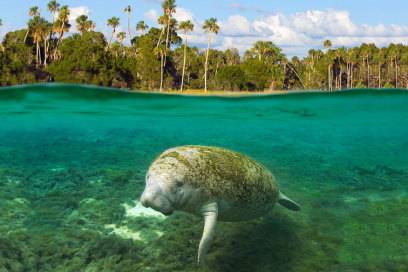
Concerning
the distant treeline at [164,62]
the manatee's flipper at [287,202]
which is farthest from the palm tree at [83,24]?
the manatee's flipper at [287,202]

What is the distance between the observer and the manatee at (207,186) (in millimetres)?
4227

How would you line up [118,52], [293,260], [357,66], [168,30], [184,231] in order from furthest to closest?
[357,66]
[118,52]
[168,30]
[184,231]
[293,260]

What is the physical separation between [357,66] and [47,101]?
3661 inches

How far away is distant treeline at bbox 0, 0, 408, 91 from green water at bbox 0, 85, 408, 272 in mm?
10285

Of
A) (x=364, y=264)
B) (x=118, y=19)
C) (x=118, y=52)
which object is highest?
(x=118, y=19)

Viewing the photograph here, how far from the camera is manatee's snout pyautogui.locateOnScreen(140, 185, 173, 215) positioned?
13.4 ft

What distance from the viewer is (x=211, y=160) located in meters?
4.83

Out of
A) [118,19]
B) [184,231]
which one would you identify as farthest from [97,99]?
[118,19]

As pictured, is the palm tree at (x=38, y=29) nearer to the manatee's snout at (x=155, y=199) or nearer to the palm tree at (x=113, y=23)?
the palm tree at (x=113, y=23)

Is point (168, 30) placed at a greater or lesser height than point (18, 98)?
greater

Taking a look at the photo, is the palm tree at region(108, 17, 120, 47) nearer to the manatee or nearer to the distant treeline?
the distant treeline

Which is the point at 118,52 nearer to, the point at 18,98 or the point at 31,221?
the point at 18,98

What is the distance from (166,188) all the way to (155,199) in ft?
0.50

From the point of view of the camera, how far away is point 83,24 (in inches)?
2899
